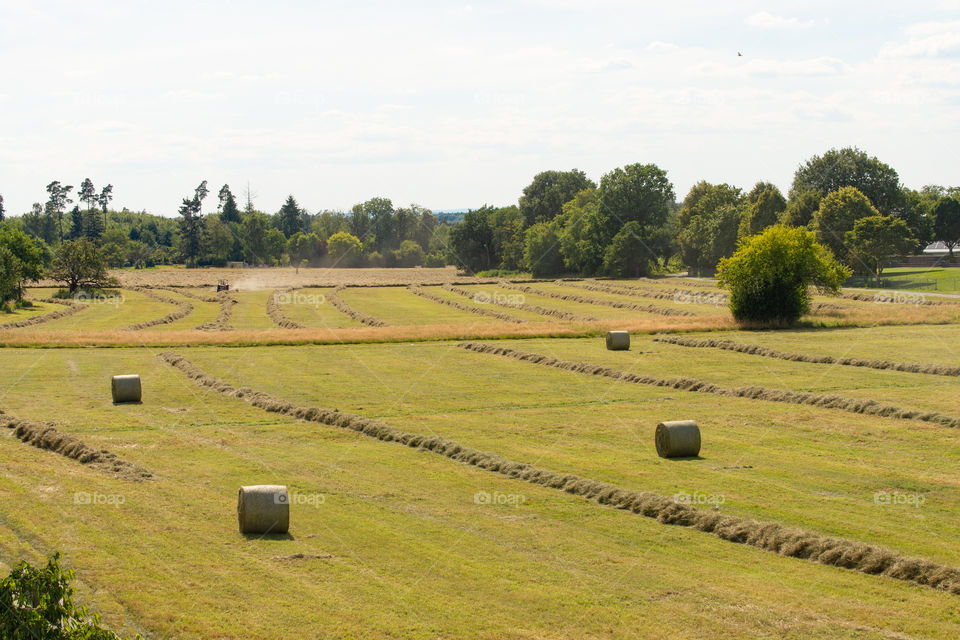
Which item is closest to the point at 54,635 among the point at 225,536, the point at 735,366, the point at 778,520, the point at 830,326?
the point at 225,536

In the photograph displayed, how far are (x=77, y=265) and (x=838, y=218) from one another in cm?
9248

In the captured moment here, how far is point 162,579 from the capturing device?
1634 cm

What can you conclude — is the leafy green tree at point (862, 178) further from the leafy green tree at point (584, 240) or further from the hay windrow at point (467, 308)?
the hay windrow at point (467, 308)

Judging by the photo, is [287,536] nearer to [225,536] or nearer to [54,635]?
[225,536]

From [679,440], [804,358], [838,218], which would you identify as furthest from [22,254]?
[679,440]

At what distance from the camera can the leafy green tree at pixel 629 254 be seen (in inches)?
5561

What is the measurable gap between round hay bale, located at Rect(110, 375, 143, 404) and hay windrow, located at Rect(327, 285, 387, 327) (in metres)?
38.5

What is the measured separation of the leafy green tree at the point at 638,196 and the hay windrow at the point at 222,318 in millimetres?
65968

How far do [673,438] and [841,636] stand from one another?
1262 cm

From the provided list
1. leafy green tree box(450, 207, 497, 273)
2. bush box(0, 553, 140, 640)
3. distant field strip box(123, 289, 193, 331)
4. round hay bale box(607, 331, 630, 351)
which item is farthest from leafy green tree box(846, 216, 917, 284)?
bush box(0, 553, 140, 640)

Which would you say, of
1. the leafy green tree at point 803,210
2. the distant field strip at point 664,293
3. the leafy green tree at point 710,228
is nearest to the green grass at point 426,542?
the distant field strip at point 664,293

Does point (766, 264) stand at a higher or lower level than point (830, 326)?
higher

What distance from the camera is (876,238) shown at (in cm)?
10875

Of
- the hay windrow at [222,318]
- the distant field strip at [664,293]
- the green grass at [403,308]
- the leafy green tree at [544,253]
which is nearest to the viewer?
the hay windrow at [222,318]
